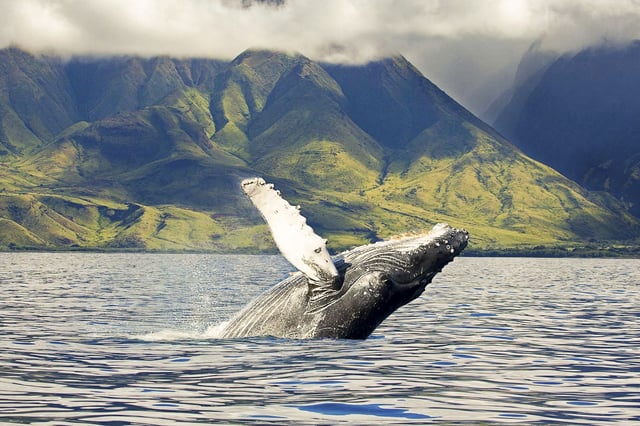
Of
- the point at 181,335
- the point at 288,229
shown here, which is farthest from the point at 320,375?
the point at 181,335

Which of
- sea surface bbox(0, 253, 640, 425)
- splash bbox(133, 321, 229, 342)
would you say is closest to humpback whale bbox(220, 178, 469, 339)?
sea surface bbox(0, 253, 640, 425)

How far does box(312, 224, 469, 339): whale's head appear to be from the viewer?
14289mm

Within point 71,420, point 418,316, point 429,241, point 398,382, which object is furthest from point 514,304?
point 71,420

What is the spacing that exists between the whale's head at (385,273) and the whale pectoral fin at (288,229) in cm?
77

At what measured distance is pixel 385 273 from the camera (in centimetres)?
1433

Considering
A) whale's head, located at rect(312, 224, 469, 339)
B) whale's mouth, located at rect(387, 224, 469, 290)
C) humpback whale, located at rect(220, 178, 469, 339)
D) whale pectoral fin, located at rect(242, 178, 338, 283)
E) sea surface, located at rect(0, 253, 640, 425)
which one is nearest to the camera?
sea surface, located at rect(0, 253, 640, 425)

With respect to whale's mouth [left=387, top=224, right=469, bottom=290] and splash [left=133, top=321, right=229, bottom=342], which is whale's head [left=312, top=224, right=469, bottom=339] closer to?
whale's mouth [left=387, top=224, right=469, bottom=290]

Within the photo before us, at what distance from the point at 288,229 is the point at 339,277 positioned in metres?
1.17

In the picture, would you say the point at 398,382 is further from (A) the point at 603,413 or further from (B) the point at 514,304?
(B) the point at 514,304

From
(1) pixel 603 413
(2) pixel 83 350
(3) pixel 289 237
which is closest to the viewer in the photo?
(1) pixel 603 413

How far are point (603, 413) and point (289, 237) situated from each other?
16.0 ft

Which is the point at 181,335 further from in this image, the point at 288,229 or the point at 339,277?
the point at 288,229

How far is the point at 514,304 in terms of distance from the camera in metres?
33.9

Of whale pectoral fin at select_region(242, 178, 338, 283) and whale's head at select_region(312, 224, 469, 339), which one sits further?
whale's head at select_region(312, 224, 469, 339)
